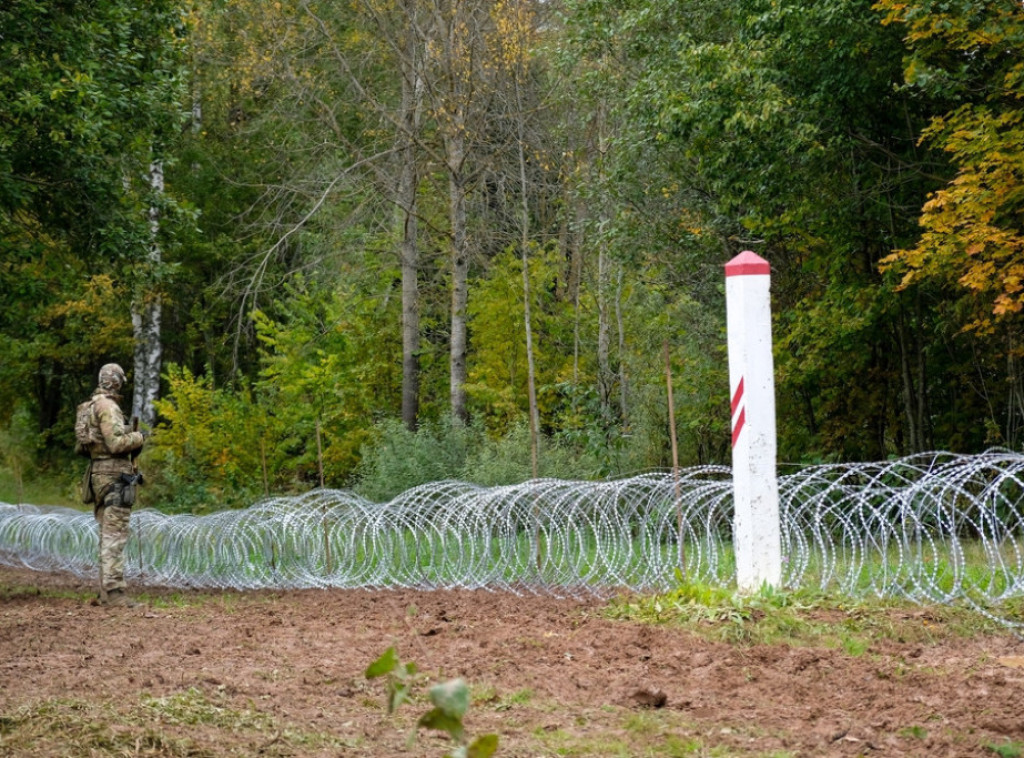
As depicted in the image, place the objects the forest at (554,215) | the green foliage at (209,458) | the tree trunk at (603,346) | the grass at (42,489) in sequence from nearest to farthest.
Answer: the forest at (554,215) < the tree trunk at (603,346) < the green foliage at (209,458) < the grass at (42,489)

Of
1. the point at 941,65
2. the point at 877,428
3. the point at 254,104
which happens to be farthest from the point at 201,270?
the point at 941,65

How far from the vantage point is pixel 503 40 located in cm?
2420

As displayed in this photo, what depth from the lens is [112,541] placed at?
44.4 ft

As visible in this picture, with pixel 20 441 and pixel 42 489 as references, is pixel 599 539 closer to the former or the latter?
pixel 42 489

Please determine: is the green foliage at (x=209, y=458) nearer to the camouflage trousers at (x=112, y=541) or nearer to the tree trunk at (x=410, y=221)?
the tree trunk at (x=410, y=221)

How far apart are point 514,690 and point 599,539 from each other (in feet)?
14.2

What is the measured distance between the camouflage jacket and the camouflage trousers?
44 centimetres

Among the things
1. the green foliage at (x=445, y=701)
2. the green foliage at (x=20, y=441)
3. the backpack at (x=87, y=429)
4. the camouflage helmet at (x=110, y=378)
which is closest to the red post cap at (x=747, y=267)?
the camouflage helmet at (x=110, y=378)

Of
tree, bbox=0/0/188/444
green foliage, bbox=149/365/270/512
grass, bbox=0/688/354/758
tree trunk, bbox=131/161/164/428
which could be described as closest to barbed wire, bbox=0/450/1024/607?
tree, bbox=0/0/188/444

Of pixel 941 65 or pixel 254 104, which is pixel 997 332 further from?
pixel 254 104

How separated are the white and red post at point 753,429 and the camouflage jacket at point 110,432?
22.3 feet

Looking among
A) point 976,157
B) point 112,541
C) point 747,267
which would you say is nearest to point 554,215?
point 976,157

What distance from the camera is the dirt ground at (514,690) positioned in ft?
20.5

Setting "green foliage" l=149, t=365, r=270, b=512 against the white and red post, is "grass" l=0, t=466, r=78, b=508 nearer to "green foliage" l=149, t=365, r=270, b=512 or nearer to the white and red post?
"green foliage" l=149, t=365, r=270, b=512
